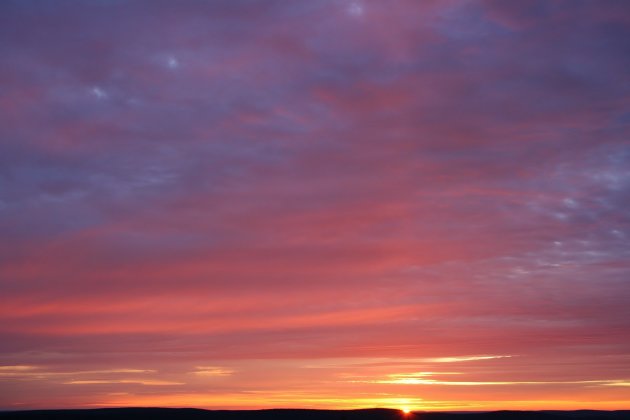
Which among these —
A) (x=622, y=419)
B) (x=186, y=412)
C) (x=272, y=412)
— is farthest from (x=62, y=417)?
(x=622, y=419)

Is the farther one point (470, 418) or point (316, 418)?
point (470, 418)

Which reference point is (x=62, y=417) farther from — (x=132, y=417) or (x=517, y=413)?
(x=517, y=413)

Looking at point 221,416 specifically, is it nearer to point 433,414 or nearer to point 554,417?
point 433,414

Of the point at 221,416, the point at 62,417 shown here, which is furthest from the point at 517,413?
the point at 62,417

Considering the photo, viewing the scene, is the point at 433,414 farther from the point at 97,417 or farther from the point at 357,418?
the point at 97,417

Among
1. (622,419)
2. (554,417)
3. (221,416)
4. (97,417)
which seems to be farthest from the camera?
(622,419)

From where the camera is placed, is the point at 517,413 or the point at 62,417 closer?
the point at 62,417

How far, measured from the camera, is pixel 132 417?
87500 millimetres

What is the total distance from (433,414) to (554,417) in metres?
16.5

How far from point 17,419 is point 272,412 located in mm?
30646

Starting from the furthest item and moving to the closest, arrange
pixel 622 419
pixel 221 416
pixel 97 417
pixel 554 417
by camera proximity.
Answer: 1. pixel 622 419
2. pixel 554 417
3. pixel 221 416
4. pixel 97 417

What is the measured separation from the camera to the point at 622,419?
126 metres

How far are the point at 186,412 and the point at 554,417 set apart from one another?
50.3 metres

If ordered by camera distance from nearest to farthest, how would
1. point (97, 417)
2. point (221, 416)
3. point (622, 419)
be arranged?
point (97, 417) → point (221, 416) → point (622, 419)
